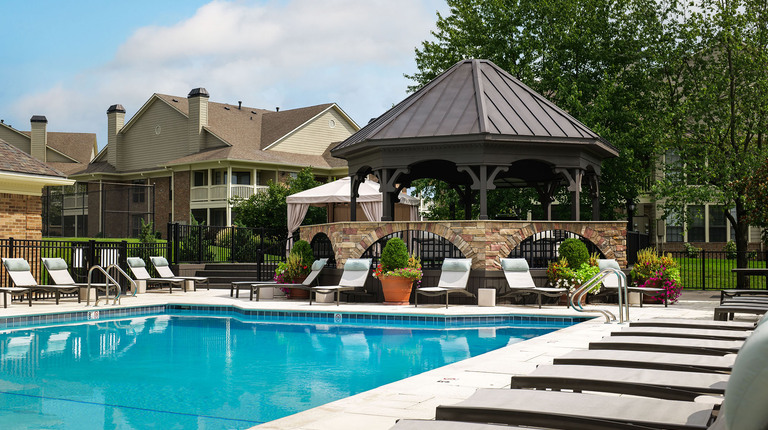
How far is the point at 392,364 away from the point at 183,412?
331cm

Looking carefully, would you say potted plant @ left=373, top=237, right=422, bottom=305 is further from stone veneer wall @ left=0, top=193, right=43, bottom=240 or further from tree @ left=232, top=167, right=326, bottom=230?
tree @ left=232, top=167, right=326, bottom=230

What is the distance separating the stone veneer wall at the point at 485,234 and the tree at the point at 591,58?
6.89 metres

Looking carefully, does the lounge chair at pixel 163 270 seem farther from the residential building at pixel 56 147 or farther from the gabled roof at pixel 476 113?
the residential building at pixel 56 147

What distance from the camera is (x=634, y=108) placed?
2366cm

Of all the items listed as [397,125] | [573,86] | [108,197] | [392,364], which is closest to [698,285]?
[573,86]

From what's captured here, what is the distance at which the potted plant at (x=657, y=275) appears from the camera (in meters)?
15.3

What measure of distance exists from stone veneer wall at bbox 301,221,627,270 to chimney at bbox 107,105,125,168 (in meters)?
28.9

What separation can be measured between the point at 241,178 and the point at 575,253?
25.2 metres

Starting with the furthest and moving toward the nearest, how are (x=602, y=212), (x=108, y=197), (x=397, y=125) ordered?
(x=108, y=197) → (x=602, y=212) → (x=397, y=125)

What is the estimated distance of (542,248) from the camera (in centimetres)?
1709

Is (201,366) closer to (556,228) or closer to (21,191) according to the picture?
(556,228)

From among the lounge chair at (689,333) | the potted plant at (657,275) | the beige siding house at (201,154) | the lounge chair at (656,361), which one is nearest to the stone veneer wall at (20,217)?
the potted plant at (657,275)

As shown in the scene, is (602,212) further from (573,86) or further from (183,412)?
(183,412)

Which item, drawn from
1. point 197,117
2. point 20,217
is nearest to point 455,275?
point 20,217
